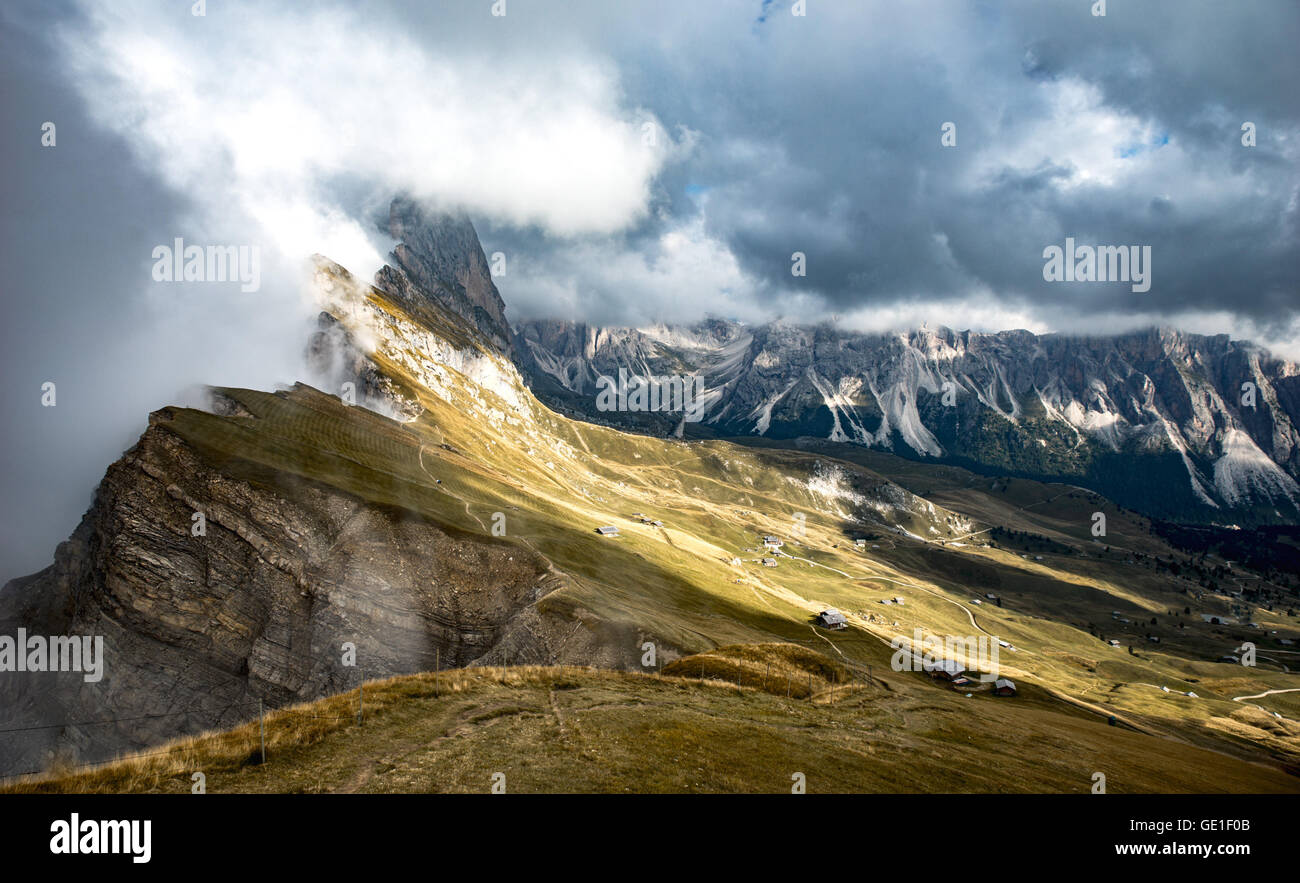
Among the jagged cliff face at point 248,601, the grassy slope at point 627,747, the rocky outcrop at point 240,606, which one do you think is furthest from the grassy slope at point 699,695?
the rocky outcrop at point 240,606

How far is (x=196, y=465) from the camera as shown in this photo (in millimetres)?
72500

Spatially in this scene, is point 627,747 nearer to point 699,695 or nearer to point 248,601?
point 699,695

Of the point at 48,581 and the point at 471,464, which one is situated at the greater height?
the point at 471,464

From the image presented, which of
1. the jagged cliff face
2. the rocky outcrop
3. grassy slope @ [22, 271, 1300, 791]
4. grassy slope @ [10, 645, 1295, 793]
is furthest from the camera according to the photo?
the rocky outcrop

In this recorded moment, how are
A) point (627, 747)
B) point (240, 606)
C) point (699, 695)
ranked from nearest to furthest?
point (627, 747), point (699, 695), point (240, 606)

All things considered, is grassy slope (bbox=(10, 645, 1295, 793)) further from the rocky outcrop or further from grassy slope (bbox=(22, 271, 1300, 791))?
the rocky outcrop

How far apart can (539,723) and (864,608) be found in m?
175

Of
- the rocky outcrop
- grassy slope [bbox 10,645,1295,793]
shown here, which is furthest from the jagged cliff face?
grassy slope [bbox 10,645,1295,793]

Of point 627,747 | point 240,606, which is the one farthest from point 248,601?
point 627,747

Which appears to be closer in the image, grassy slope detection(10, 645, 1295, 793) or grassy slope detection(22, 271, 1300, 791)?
grassy slope detection(10, 645, 1295, 793)

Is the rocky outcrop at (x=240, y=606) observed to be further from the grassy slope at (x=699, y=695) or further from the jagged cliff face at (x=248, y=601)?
the grassy slope at (x=699, y=695)
